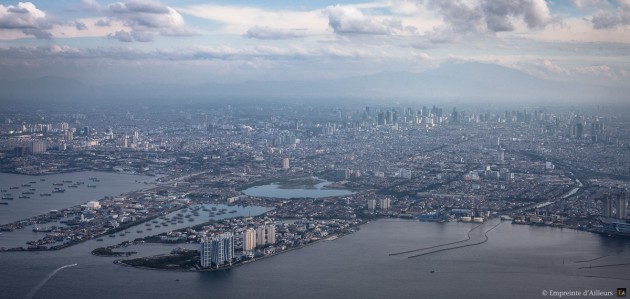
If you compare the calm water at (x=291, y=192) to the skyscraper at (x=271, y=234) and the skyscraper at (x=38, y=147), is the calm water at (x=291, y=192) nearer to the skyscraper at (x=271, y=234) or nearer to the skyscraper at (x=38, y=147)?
the skyscraper at (x=271, y=234)

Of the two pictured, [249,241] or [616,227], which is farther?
[616,227]

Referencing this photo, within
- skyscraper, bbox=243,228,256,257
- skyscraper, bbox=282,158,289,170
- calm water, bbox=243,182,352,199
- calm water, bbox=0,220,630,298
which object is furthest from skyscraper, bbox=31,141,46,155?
skyscraper, bbox=243,228,256,257

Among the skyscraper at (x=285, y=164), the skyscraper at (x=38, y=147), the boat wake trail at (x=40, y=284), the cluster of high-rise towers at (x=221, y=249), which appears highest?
the skyscraper at (x=38, y=147)

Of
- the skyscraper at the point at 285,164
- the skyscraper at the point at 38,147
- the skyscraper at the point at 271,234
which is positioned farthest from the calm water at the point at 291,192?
the skyscraper at the point at 38,147

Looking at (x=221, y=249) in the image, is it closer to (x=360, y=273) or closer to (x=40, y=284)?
(x=360, y=273)

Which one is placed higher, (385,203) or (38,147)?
(38,147)

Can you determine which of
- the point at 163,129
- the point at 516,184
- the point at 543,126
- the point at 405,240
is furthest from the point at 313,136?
the point at 405,240

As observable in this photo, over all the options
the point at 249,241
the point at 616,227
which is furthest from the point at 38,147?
the point at 616,227
